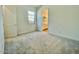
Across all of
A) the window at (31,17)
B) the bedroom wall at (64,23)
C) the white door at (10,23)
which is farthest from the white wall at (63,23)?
the white door at (10,23)

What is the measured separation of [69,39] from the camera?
50.9 inches

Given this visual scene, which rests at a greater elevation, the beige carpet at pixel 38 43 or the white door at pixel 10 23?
the white door at pixel 10 23

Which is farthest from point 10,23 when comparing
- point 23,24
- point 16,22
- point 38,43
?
point 38,43

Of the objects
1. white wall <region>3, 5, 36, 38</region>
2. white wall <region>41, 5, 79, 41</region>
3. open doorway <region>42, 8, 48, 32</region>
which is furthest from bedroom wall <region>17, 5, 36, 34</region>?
white wall <region>41, 5, 79, 41</region>

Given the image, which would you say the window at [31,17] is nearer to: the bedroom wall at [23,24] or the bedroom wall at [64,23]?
the bedroom wall at [23,24]

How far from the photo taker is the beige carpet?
127 cm

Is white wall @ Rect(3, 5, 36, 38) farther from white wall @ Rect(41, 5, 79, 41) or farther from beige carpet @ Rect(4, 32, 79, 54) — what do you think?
white wall @ Rect(41, 5, 79, 41)

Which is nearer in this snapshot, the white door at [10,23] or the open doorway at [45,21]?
the white door at [10,23]

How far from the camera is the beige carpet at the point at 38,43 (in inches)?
50.1

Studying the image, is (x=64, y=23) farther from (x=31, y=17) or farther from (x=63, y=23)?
(x=31, y=17)

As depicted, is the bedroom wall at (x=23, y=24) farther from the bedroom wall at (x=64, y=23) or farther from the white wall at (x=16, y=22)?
the bedroom wall at (x=64, y=23)

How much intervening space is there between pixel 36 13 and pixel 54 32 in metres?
0.38

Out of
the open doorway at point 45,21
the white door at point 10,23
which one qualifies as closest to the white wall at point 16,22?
the white door at point 10,23

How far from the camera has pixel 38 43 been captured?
1.39 m
